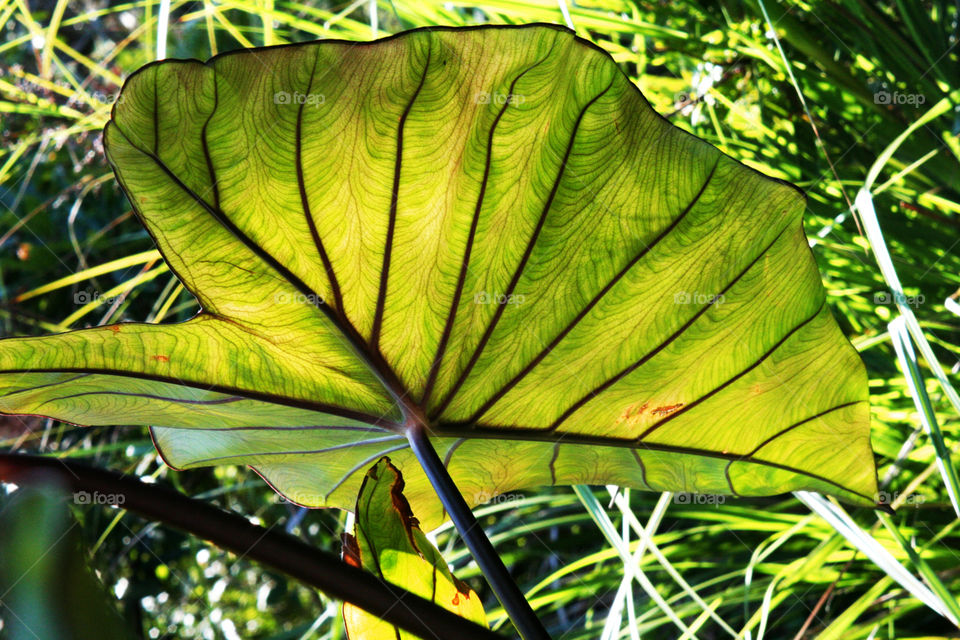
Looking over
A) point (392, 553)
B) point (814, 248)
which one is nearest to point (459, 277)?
point (392, 553)

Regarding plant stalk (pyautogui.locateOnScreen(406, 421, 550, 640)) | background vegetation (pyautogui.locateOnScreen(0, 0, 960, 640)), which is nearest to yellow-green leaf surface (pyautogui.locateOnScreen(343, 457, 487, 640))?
plant stalk (pyautogui.locateOnScreen(406, 421, 550, 640))

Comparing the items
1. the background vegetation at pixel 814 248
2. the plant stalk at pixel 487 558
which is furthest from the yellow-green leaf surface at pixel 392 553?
the background vegetation at pixel 814 248

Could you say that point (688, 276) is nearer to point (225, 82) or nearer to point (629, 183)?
point (629, 183)

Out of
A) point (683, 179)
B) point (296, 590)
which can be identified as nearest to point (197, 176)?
point (683, 179)

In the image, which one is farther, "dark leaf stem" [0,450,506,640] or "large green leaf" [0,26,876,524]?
"large green leaf" [0,26,876,524]

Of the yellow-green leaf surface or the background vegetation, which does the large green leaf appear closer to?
the yellow-green leaf surface
